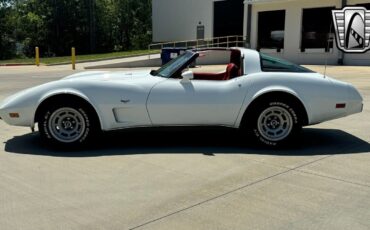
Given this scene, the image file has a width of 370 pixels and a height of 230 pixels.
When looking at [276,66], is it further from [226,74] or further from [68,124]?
[68,124]

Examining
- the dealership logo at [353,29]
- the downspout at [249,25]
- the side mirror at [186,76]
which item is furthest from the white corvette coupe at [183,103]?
the downspout at [249,25]

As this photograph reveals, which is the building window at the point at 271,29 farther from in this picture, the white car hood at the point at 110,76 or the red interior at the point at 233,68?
the white car hood at the point at 110,76

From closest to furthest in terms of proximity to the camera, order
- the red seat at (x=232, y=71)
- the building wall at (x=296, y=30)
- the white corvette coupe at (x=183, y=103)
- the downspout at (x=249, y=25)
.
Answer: the white corvette coupe at (x=183, y=103), the red seat at (x=232, y=71), the building wall at (x=296, y=30), the downspout at (x=249, y=25)

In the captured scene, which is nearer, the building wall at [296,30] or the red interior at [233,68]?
the red interior at [233,68]

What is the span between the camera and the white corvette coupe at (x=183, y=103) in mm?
5562

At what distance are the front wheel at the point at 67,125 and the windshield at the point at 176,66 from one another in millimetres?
1125

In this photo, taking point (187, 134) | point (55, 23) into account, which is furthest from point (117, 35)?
point (187, 134)

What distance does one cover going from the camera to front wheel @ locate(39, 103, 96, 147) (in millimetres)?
5574

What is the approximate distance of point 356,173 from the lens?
479 centimetres

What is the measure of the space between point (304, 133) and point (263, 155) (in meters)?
1.61

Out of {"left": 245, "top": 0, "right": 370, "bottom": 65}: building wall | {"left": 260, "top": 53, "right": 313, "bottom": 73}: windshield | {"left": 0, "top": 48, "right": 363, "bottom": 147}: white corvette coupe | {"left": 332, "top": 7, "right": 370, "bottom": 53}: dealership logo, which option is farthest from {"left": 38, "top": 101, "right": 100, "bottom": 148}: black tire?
{"left": 245, "top": 0, "right": 370, "bottom": 65}: building wall

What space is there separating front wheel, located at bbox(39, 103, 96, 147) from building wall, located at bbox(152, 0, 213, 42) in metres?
30.6

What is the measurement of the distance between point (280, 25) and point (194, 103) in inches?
946

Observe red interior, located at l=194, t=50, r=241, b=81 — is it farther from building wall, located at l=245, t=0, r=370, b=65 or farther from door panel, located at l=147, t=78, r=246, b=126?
building wall, located at l=245, t=0, r=370, b=65
